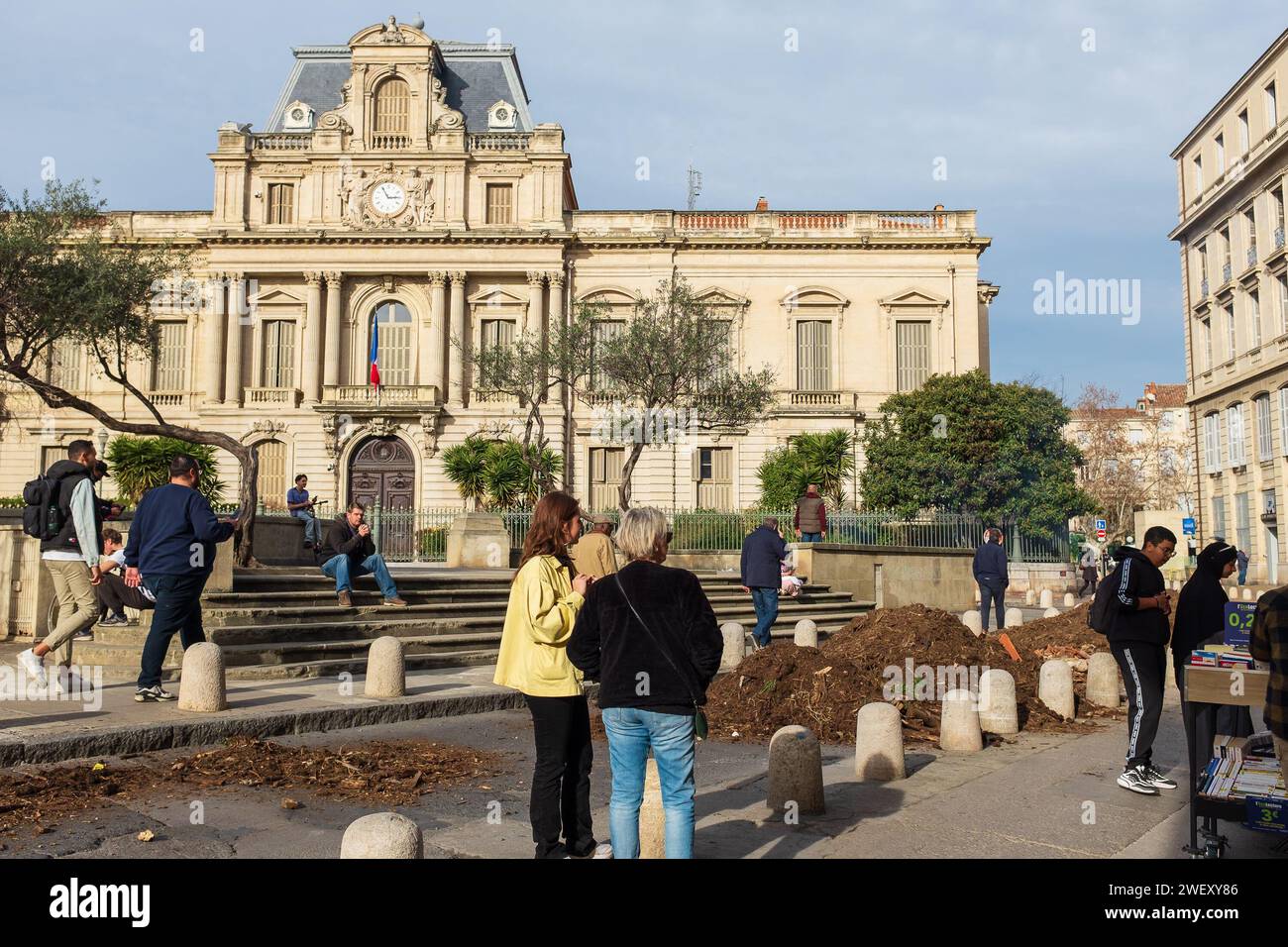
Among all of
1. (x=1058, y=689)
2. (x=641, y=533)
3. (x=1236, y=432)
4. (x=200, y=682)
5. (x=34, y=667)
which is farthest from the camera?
(x=1236, y=432)

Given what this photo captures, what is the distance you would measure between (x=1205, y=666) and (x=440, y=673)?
812cm

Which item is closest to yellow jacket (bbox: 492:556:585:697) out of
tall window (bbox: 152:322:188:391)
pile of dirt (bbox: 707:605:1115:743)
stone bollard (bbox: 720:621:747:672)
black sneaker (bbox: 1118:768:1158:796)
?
black sneaker (bbox: 1118:768:1158:796)

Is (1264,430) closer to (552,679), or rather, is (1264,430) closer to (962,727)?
(962,727)

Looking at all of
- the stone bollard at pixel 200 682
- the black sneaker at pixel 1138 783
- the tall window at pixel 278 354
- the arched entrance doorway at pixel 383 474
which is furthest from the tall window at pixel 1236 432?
the stone bollard at pixel 200 682

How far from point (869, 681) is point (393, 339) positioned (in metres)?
31.7

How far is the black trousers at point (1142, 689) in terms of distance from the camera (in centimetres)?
696

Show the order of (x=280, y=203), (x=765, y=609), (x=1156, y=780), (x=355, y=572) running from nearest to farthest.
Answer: (x=1156, y=780)
(x=355, y=572)
(x=765, y=609)
(x=280, y=203)

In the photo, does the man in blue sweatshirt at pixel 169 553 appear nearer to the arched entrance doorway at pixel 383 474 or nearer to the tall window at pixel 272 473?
the arched entrance doorway at pixel 383 474

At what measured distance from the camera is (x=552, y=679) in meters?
4.98

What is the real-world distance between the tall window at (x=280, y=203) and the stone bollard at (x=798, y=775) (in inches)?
1434

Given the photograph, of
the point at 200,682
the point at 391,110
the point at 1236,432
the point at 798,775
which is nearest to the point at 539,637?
the point at 798,775

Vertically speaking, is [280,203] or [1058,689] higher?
[280,203]
